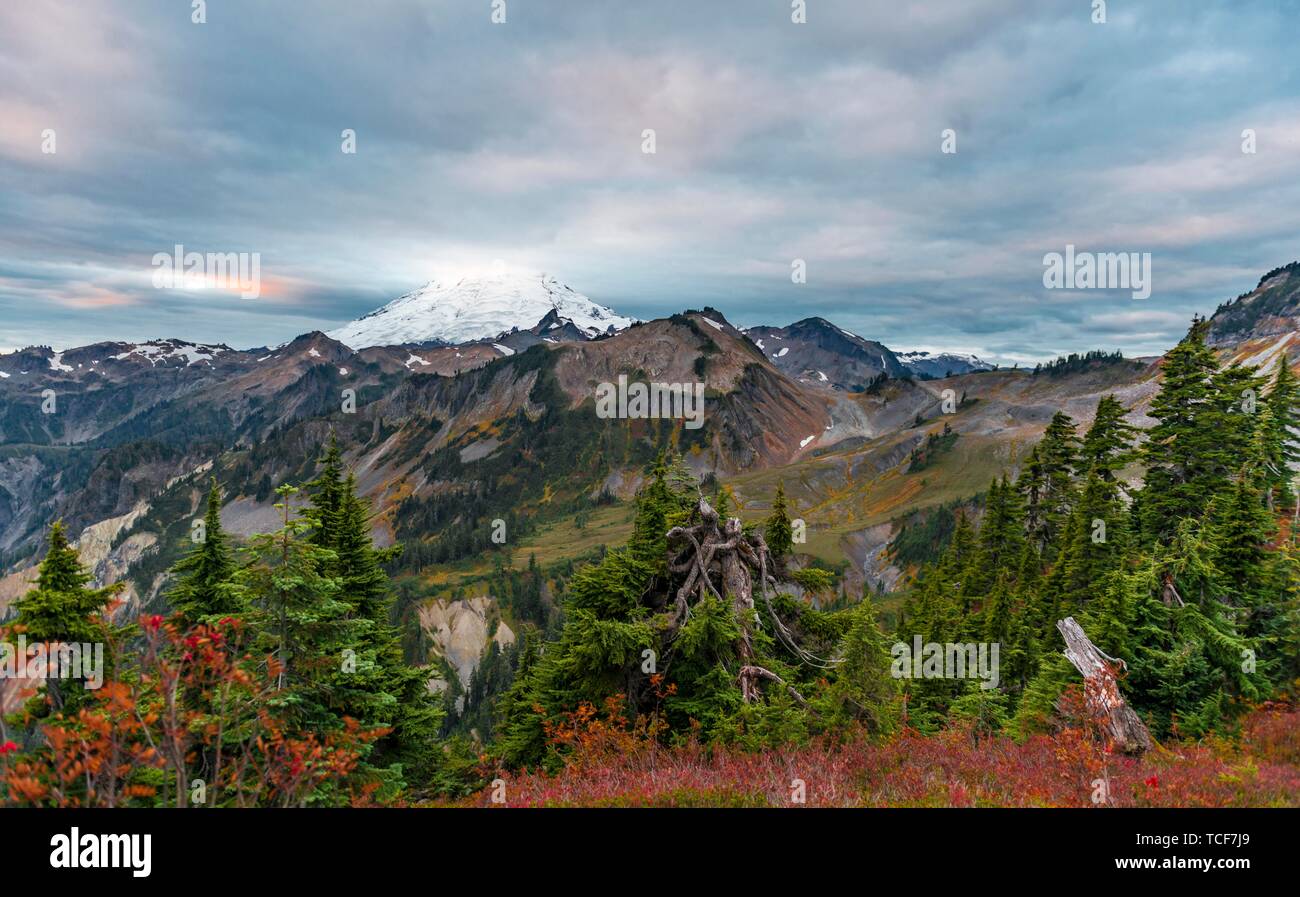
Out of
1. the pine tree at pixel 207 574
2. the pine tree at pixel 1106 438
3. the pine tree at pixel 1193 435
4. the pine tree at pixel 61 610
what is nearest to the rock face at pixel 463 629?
the pine tree at pixel 207 574

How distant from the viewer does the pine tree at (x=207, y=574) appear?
21.8 m

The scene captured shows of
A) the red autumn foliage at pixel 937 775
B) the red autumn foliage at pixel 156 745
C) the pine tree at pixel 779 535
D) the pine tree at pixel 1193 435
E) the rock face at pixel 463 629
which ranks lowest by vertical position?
the rock face at pixel 463 629

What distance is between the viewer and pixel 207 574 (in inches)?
889

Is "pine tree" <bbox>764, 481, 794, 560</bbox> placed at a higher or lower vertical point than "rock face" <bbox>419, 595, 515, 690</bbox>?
higher

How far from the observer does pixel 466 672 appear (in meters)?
159

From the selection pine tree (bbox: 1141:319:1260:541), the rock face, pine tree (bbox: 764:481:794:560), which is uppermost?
pine tree (bbox: 1141:319:1260:541)

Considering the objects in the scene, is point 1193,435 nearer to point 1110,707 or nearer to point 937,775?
point 1110,707

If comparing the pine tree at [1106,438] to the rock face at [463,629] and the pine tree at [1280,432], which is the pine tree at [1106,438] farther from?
the rock face at [463,629]

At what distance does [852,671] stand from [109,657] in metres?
20.1

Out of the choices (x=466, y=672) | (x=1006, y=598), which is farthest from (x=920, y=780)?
(x=466, y=672)

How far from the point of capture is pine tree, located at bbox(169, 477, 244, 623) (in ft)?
71.7

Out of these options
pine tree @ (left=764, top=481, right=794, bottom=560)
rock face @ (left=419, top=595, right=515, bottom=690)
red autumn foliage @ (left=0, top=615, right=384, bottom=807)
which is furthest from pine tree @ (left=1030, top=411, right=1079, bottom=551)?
rock face @ (left=419, top=595, right=515, bottom=690)

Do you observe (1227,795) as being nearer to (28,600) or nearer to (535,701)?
(535,701)

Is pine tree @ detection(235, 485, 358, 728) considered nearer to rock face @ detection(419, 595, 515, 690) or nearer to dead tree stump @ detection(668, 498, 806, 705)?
dead tree stump @ detection(668, 498, 806, 705)
